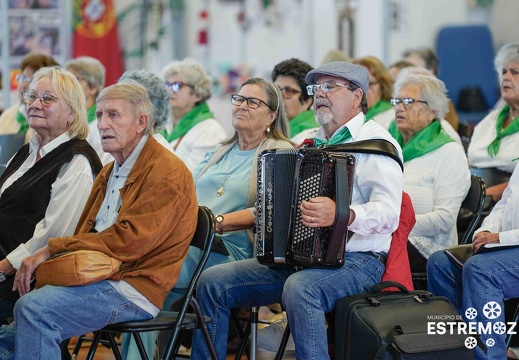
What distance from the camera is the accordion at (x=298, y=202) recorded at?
3.31 metres

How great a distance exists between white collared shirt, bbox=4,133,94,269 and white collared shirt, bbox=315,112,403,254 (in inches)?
44.1

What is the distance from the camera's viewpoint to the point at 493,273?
3.63 meters

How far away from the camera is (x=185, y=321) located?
134 inches

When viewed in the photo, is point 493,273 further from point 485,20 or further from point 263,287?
point 485,20

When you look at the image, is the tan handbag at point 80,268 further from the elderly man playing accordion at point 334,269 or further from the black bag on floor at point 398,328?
the black bag on floor at point 398,328

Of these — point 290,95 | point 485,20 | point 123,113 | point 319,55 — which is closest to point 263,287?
point 123,113

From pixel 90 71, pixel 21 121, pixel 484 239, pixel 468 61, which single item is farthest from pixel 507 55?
pixel 468 61

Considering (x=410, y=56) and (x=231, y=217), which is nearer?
(x=231, y=217)

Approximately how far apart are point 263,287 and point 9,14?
6203 mm

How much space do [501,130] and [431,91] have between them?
0.53 metres

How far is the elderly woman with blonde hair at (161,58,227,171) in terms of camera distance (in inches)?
210

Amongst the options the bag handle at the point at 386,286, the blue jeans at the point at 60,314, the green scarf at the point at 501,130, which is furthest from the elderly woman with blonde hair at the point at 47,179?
the green scarf at the point at 501,130

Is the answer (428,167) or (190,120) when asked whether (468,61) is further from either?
(428,167)

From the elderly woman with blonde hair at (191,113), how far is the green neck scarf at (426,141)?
4.31 feet
